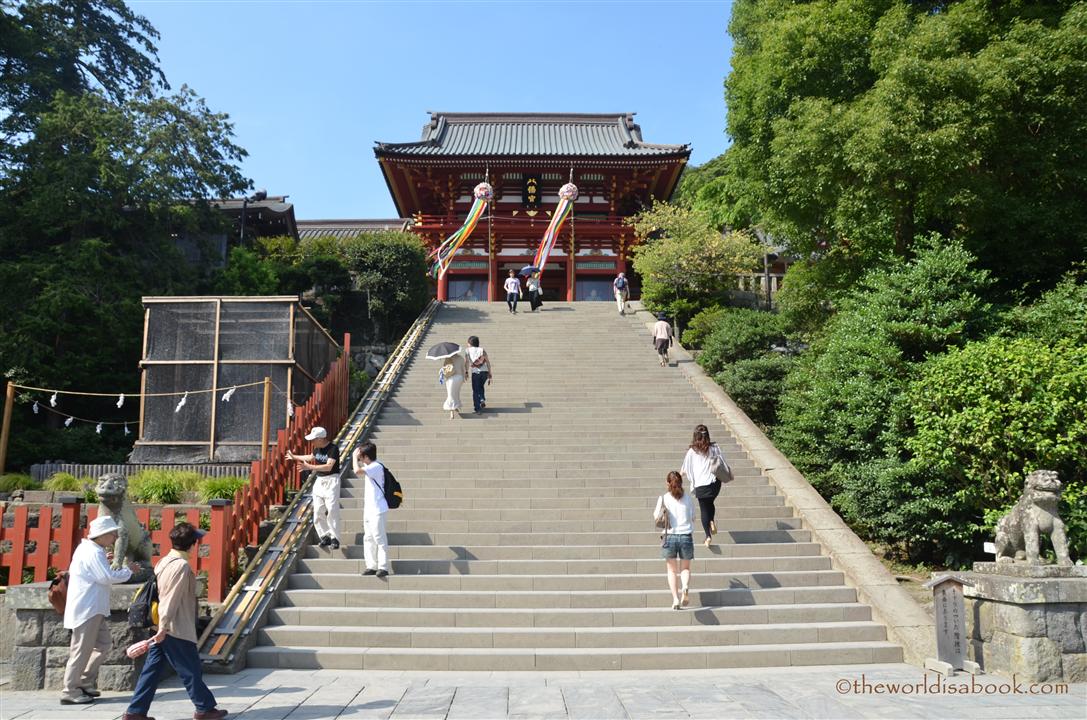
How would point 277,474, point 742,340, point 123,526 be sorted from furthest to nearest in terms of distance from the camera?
point 742,340
point 277,474
point 123,526

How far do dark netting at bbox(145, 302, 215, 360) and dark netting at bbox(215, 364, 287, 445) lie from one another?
34.2 inches

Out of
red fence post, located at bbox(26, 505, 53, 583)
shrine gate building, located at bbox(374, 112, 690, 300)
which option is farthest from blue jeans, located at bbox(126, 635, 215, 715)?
shrine gate building, located at bbox(374, 112, 690, 300)

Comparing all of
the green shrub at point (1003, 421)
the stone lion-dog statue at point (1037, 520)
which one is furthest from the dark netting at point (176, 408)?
the stone lion-dog statue at point (1037, 520)

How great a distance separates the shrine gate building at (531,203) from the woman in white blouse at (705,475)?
725 inches

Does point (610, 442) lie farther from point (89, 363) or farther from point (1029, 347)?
point (89, 363)

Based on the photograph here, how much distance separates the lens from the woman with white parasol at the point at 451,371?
12.9 metres

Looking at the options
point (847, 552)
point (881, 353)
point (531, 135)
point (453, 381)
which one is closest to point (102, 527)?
point (847, 552)

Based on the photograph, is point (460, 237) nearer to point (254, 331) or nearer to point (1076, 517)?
point (254, 331)

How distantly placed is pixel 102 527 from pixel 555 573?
436 cm

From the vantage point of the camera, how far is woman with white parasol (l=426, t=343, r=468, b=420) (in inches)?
507

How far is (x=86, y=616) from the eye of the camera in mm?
5547

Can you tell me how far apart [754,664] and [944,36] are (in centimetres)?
1018

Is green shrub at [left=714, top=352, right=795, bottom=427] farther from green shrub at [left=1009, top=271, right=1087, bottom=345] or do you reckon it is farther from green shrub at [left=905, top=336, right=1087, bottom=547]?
green shrub at [left=905, top=336, right=1087, bottom=547]

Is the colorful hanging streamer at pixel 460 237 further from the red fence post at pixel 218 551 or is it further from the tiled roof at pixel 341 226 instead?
the red fence post at pixel 218 551
